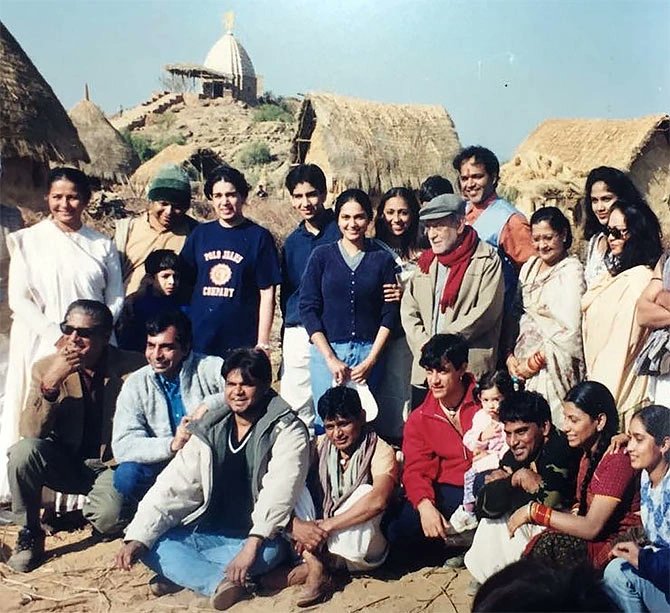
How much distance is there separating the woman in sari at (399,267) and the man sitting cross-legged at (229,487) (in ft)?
1.54

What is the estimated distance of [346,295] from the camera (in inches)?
141

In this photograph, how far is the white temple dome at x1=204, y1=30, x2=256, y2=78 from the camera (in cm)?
358

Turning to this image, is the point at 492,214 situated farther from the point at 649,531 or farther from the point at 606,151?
the point at 649,531

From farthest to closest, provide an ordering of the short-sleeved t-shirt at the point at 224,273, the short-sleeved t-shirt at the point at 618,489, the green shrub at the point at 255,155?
the green shrub at the point at 255,155 → the short-sleeved t-shirt at the point at 224,273 → the short-sleeved t-shirt at the point at 618,489

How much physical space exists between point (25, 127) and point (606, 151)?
248 cm

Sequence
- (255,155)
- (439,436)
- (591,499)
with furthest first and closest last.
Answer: (255,155) < (439,436) < (591,499)

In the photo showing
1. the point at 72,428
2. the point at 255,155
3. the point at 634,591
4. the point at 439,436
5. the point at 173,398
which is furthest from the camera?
the point at 255,155

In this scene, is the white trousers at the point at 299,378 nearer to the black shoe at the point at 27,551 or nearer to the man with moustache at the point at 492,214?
the man with moustache at the point at 492,214

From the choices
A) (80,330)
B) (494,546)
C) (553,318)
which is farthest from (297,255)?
(494,546)

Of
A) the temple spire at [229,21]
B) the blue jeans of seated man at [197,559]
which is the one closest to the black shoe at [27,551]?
the blue jeans of seated man at [197,559]

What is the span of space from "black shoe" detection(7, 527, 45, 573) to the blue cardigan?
1440mm

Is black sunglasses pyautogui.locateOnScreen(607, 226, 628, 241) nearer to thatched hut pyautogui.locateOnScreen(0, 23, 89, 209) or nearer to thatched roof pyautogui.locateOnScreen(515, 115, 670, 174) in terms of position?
thatched roof pyautogui.locateOnScreen(515, 115, 670, 174)

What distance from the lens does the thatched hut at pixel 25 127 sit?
3574 millimetres

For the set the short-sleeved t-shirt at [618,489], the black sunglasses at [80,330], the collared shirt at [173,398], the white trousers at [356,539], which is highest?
the black sunglasses at [80,330]
